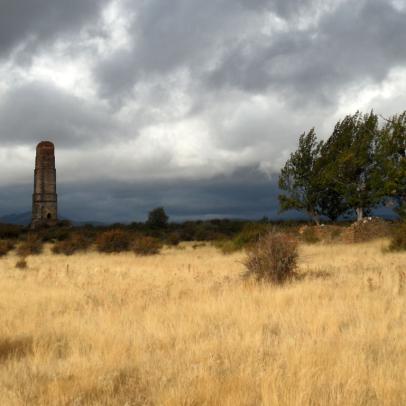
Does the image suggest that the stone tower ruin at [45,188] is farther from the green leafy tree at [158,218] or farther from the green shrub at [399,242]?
the green shrub at [399,242]

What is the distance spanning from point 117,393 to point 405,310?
17.7 ft

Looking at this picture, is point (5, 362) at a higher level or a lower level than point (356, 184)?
lower

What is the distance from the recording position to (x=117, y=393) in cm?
441

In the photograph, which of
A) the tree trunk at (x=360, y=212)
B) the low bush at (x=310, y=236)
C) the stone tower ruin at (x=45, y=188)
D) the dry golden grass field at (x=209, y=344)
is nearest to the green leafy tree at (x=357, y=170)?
the tree trunk at (x=360, y=212)

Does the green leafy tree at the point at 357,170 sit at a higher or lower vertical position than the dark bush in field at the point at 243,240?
higher

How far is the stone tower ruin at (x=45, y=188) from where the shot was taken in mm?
53906

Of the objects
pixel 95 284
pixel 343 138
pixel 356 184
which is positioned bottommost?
pixel 95 284

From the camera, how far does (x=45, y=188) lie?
55094 millimetres

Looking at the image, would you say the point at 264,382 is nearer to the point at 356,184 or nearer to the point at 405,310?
the point at 405,310

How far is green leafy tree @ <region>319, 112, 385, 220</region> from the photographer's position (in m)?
36.1

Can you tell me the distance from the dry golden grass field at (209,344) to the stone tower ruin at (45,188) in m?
44.8

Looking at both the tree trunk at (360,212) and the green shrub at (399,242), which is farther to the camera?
the tree trunk at (360,212)

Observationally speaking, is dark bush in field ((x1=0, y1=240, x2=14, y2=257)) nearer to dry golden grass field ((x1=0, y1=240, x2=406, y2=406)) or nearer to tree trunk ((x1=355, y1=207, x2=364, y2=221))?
dry golden grass field ((x1=0, y1=240, x2=406, y2=406))

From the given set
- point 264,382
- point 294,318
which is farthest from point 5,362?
point 294,318
